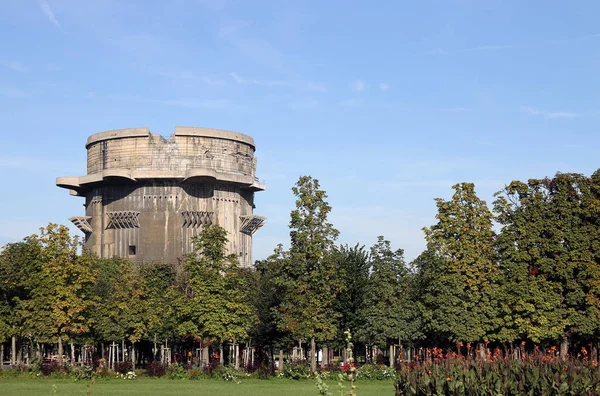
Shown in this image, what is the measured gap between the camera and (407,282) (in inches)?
2292

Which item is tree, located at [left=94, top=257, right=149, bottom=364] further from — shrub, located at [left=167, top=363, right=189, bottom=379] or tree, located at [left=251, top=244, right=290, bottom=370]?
shrub, located at [left=167, top=363, right=189, bottom=379]

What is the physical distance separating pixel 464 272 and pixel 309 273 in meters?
10.1

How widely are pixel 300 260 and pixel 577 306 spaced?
17.1 m

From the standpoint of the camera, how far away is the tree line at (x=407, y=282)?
5041 centimetres

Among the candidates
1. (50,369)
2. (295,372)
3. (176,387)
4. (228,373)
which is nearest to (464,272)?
(295,372)

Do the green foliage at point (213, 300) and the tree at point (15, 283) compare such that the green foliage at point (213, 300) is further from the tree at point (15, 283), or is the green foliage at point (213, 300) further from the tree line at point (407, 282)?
the tree at point (15, 283)

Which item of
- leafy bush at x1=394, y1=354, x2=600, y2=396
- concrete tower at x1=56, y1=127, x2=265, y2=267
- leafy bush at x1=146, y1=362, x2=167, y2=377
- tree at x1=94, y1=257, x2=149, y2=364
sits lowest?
leafy bush at x1=146, y1=362, x2=167, y2=377

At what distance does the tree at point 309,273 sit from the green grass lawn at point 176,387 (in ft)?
19.3

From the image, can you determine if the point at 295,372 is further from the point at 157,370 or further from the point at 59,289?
the point at 59,289

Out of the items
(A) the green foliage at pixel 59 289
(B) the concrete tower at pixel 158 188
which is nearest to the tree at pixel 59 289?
(A) the green foliage at pixel 59 289

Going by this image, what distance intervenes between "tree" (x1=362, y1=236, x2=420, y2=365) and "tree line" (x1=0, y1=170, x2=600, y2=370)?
0.08 metres

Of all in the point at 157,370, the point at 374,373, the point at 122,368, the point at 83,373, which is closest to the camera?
the point at 83,373

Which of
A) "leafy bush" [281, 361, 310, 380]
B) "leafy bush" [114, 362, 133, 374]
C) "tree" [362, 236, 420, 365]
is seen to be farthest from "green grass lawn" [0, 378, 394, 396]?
"tree" [362, 236, 420, 365]

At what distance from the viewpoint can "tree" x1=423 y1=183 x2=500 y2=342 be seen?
5131 cm
